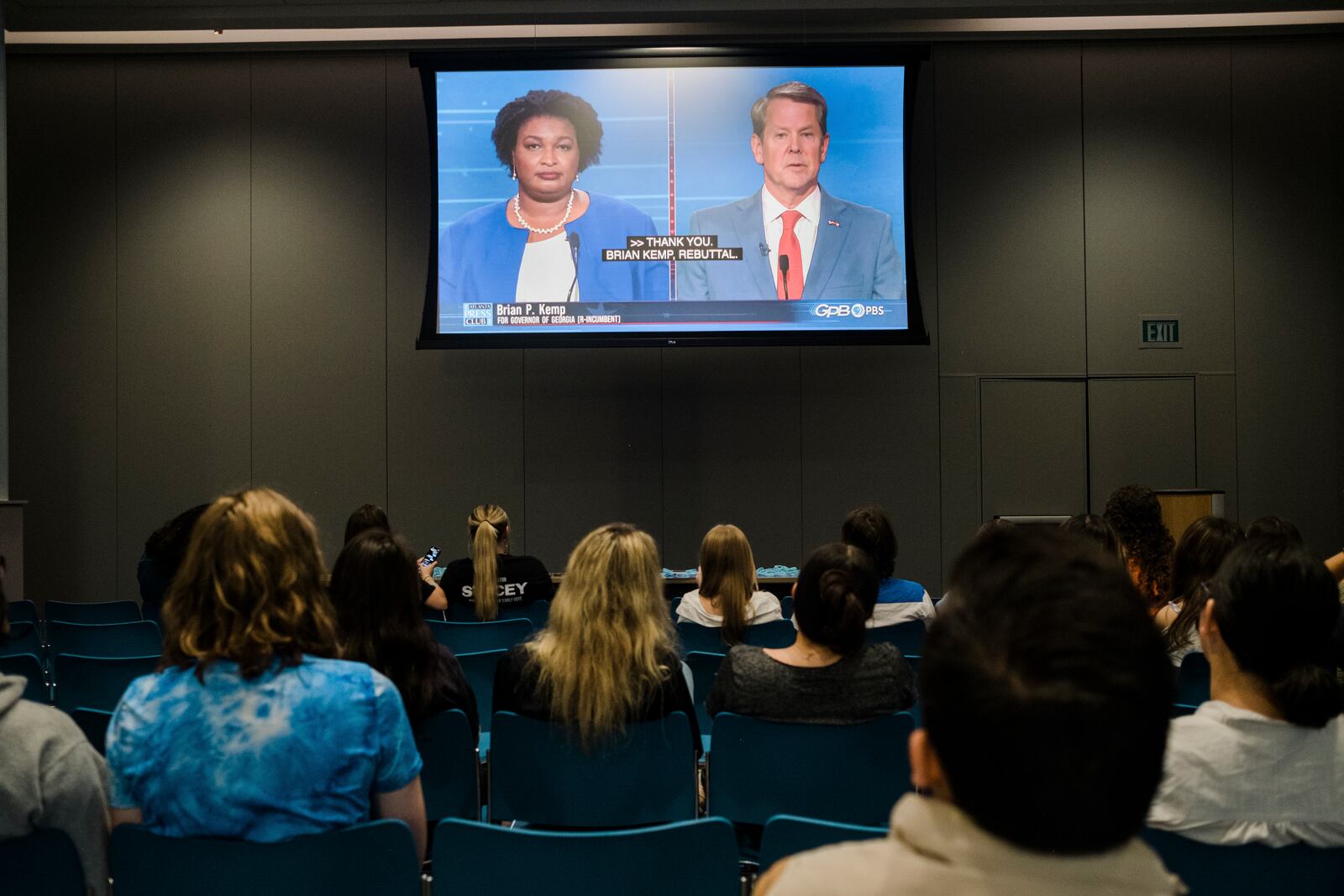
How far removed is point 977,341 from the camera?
858cm

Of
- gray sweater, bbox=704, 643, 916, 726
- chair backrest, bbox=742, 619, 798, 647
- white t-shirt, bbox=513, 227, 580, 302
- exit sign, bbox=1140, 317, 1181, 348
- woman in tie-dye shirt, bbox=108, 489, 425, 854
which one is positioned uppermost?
white t-shirt, bbox=513, 227, 580, 302

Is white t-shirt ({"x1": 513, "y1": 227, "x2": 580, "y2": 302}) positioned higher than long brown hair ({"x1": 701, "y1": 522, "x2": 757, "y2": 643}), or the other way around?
white t-shirt ({"x1": 513, "y1": 227, "x2": 580, "y2": 302})

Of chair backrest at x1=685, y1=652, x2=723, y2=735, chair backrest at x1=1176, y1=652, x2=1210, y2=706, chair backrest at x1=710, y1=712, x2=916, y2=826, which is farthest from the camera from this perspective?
chair backrest at x1=685, y1=652, x2=723, y2=735

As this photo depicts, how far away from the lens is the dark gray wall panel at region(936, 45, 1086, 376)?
855 cm

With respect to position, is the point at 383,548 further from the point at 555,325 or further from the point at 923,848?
the point at 555,325

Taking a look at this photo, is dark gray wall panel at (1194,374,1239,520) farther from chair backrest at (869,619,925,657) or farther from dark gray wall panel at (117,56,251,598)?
dark gray wall panel at (117,56,251,598)

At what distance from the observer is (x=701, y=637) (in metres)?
4.08

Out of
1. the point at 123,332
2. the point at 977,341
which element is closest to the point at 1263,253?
the point at 977,341

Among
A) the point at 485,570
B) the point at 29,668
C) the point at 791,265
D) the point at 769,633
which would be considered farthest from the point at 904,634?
the point at 791,265

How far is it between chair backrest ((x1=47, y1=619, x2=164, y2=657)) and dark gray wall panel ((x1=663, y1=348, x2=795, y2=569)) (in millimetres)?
4789

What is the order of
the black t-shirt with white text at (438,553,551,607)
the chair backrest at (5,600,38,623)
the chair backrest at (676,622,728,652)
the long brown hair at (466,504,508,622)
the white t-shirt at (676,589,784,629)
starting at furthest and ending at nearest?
the chair backrest at (5,600,38,623)
the black t-shirt with white text at (438,553,551,607)
the long brown hair at (466,504,508,622)
the white t-shirt at (676,589,784,629)
the chair backrest at (676,622,728,652)

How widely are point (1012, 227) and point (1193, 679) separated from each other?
617 cm

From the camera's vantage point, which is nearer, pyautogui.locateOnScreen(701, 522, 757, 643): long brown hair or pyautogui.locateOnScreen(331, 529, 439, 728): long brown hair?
pyautogui.locateOnScreen(331, 529, 439, 728): long brown hair

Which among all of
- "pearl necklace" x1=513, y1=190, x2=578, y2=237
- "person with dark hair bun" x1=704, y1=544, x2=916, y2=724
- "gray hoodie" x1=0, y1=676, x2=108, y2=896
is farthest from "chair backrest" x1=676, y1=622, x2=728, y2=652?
"pearl necklace" x1=513, y1=190, x2=578, y2=237
